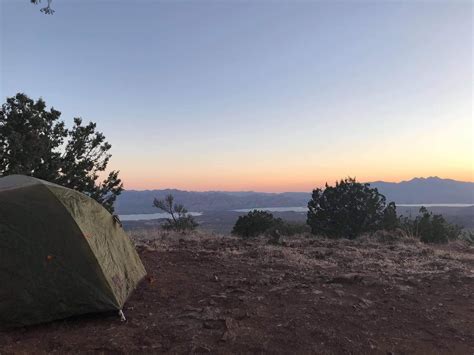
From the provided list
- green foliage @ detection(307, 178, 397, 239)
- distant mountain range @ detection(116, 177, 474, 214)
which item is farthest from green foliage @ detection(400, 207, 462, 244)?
distant mountain range @ detection(116, 177, 474, 214)

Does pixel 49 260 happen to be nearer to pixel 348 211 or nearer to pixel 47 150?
pixel 47 150

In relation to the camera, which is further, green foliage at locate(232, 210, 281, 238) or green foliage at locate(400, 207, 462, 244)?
green foliage at locate(232, 210, 281, 238)

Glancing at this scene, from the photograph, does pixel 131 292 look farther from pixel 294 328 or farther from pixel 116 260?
pixel 294 328

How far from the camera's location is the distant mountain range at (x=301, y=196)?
13175 centimetres

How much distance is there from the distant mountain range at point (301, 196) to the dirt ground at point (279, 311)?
104554 mm

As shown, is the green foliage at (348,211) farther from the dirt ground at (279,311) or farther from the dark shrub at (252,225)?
the dirt ground at (279,311)

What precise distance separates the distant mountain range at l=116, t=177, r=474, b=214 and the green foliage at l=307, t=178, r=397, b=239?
89696 millimetres

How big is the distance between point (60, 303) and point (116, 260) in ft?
4.49

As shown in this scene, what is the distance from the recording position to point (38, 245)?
20.5 feet

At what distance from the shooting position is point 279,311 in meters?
6.78

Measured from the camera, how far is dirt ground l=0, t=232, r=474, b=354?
5.52 meters

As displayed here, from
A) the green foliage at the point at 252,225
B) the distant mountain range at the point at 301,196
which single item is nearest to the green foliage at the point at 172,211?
the green foliage at the point at 252,225

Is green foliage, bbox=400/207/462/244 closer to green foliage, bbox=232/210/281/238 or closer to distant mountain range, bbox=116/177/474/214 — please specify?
green foliage, bbox=232/210/281/238

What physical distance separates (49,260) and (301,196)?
149527 mm
